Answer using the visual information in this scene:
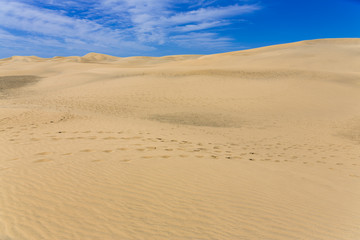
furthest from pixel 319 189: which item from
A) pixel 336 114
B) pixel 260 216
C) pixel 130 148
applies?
pixel 336 114

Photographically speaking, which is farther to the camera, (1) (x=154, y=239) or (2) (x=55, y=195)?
(2) (x=55, y=195)

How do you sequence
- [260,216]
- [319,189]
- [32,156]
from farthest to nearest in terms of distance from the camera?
1. [32,156]
2. [319,189]
3. [260,216]

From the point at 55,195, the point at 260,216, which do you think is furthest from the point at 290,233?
the point at 55,195

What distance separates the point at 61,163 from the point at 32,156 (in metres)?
0.90

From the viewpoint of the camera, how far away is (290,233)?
3.46 meters

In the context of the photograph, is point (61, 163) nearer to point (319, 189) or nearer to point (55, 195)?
point (55, 195)

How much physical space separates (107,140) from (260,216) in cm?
490

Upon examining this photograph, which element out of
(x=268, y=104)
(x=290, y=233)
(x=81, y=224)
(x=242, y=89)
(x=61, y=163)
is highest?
(x=242, y=89)

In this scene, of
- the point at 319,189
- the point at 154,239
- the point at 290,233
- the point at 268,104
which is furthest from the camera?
the point at 268,104

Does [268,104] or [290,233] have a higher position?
[268,104]

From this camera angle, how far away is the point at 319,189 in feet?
16.7

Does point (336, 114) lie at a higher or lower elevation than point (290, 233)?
higher

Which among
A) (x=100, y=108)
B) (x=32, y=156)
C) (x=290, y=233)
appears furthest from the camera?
(x=100, y=108)

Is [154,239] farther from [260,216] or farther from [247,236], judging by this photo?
[260,216]
